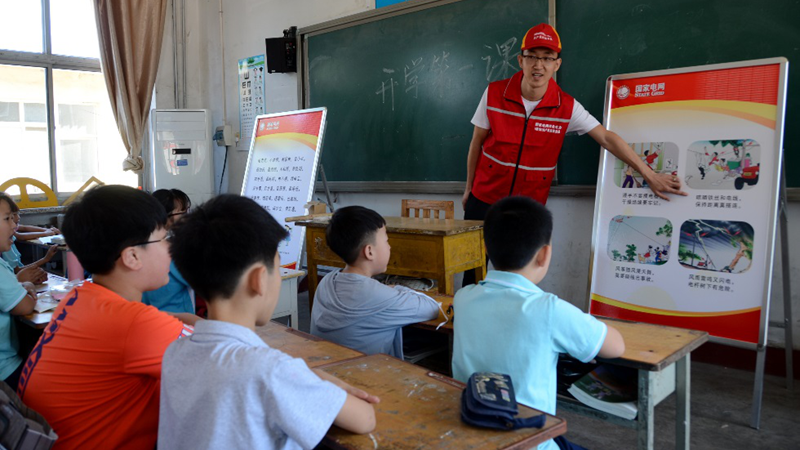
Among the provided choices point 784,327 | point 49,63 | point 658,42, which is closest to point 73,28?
point 49,63

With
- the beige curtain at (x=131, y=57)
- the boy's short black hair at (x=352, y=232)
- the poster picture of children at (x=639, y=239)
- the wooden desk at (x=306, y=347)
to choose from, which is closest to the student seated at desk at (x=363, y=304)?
the boy's short black hair at (x=352, y=232)

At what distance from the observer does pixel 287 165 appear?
181 inches

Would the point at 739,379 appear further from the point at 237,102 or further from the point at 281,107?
the point at 237,102

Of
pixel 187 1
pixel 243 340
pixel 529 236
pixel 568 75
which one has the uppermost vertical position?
pixel 187 1

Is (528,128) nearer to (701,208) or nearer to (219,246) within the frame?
(701,208)

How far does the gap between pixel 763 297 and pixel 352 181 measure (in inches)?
121

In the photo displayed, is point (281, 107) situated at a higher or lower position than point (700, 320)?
higher

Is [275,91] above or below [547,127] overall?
above

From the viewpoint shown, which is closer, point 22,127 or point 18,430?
point 18,430

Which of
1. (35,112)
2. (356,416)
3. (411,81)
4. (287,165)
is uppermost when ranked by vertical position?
(411,81)

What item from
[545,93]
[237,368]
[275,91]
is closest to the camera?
[237,368]

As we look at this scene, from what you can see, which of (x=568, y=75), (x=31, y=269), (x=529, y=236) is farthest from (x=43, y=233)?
(x=529, y=236)

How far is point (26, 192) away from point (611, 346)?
18.7 ft

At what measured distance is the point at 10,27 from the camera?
5.73 meters
